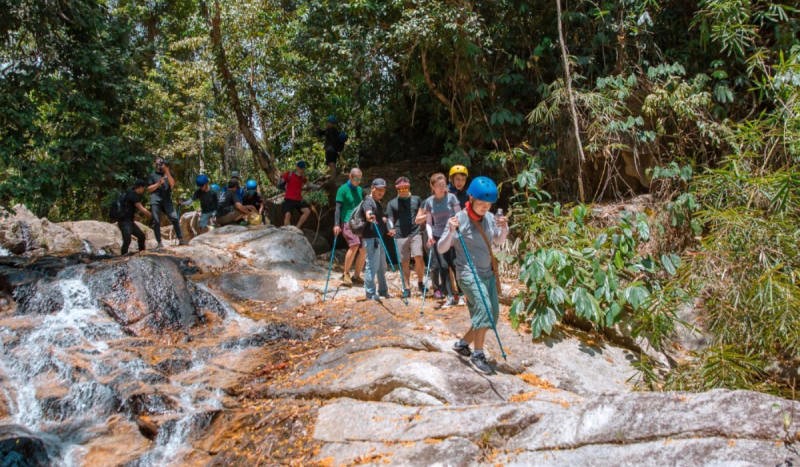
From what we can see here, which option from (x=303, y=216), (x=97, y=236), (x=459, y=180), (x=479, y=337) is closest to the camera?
(x=479, y=337)

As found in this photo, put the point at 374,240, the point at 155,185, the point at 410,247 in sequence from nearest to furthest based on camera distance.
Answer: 1. the point at 374,240
2. the point at 410,247
3. the point at 155,185

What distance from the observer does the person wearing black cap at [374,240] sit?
8148 millimetres

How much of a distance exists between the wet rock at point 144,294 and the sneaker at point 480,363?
14.1 ft

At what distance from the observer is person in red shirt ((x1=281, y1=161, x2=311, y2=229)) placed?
42.3 ft

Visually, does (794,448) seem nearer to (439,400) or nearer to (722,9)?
(439,400)

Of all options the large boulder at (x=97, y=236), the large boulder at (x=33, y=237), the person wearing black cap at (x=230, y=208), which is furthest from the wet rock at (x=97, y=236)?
the person wearing black cap at (x=230, y=208)

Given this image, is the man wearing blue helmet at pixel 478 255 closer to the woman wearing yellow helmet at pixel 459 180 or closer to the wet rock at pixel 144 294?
the woman wearing yellow helmet at pixel 459 180

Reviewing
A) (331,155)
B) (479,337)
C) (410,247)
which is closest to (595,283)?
(479,337)

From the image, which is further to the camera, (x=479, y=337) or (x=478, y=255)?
(x=479, y=337)

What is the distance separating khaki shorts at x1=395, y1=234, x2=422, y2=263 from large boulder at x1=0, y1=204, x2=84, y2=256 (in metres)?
8.01

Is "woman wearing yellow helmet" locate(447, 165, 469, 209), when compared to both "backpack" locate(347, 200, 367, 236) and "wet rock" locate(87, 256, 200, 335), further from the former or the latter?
"wet rock" locate(87, 256, 200, 335)

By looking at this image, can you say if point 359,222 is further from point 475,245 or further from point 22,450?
point 22,450

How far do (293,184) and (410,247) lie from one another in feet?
16.8

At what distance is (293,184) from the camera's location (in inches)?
510
